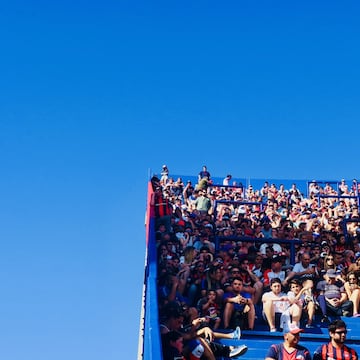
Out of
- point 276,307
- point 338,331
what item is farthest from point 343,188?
point 338,331

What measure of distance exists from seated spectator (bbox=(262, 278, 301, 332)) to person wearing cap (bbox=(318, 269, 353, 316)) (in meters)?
0.71

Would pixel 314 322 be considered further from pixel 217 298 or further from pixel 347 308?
pixel 217 298

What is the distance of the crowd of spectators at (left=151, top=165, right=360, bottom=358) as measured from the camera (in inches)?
367

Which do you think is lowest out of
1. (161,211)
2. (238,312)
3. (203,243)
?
(238,312)

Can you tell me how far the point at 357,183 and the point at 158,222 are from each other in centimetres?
732

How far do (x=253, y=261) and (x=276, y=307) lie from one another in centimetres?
213

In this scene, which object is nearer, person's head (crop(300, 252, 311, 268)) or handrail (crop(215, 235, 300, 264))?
person's head (crop(300, 252, 311, 268))

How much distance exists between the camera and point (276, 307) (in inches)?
367

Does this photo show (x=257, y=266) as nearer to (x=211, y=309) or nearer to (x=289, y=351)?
(x=211, y=309)

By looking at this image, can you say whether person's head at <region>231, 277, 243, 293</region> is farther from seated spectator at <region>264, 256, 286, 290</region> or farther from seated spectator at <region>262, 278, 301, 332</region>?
seated spectator at <region>264, 256, 286, 290</region>

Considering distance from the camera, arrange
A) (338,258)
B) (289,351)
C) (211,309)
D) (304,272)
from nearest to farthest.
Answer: (289,351) → (211,309) → (304,272) → (338,258)

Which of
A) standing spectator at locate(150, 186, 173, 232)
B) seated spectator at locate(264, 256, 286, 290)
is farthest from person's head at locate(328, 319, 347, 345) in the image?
standing spectator at locate(150, 186, 173, 232)

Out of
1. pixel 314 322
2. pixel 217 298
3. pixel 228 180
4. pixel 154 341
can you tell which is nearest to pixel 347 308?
pixel 314 322

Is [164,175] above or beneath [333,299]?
above
